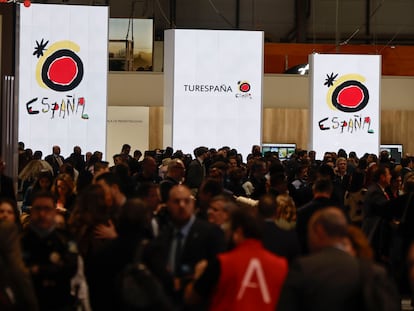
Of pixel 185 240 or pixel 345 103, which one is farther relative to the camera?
pixel 345 103

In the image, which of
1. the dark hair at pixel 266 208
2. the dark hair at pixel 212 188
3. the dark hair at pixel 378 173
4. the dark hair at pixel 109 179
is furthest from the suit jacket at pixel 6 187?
the dark hair at pixel 266 208

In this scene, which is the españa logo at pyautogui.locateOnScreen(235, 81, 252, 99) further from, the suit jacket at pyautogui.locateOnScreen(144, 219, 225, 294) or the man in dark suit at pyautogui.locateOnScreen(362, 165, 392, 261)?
the suit jacket at pyautogui.locateOnScreen(144, 219, 225, 294)

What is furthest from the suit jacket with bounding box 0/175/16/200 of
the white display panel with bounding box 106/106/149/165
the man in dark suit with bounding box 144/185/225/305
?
the white display panel with bounding box 106/106/149/165

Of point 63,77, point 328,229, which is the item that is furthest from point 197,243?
point 63,77

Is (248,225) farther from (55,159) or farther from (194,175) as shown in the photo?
(55,159)

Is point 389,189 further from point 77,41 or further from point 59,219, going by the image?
point 77,41

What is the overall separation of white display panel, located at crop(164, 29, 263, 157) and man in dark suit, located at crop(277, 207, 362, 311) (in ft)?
50.5

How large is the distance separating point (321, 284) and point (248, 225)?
64cm

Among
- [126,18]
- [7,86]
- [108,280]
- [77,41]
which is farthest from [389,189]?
[126,18]

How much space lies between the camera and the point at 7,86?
41.0ft

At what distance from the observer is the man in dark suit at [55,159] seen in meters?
16.6

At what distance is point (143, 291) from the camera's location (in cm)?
509

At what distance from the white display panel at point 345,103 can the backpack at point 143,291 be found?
53.8 ft

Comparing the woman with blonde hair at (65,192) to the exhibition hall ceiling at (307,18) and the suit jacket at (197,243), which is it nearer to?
the suit jacket at (197,243)
